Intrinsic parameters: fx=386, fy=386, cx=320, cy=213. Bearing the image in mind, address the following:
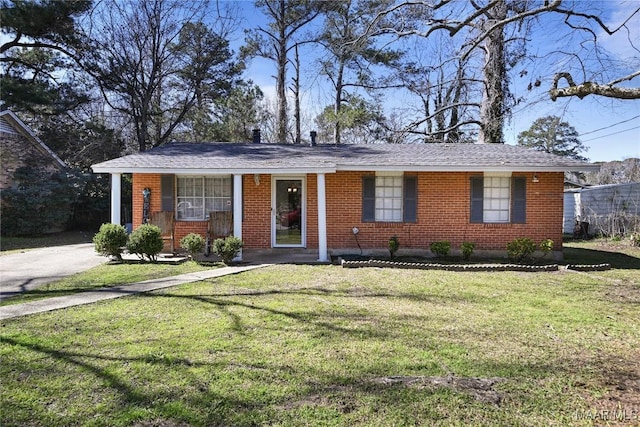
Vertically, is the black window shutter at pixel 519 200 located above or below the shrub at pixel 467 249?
above

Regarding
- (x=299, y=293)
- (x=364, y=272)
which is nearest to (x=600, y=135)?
(x=364, y=272)

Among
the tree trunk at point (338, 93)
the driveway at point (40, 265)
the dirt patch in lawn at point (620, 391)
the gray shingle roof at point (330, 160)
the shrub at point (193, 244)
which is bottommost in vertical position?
the dirt patch in lawn at point (620, 391)

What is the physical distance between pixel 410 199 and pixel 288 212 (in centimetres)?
346

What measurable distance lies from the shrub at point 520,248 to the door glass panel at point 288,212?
559 cm

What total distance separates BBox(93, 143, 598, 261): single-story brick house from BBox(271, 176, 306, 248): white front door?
3cm

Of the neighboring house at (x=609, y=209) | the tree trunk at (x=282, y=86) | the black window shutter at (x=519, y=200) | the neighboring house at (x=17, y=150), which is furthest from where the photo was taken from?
the tree trunk at (x=282, y=86)

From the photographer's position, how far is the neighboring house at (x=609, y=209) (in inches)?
568

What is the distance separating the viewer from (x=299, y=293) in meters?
6.25

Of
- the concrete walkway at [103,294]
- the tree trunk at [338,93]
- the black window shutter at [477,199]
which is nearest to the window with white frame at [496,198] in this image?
the black window shutter at [477,199]

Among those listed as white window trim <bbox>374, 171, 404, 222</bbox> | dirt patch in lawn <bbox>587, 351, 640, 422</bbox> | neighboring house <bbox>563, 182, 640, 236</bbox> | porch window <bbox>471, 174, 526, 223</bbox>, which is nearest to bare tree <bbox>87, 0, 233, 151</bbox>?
white window trim <bbox>374, 171, 404, 222</bbox>

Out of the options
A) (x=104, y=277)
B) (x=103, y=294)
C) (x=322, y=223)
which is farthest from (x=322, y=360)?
(x=322, y=223)

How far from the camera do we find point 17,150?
54.7 feet

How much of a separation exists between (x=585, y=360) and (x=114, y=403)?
419 centimetres

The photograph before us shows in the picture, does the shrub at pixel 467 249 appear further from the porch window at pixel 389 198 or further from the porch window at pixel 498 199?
the porch window at pixel 389 198
